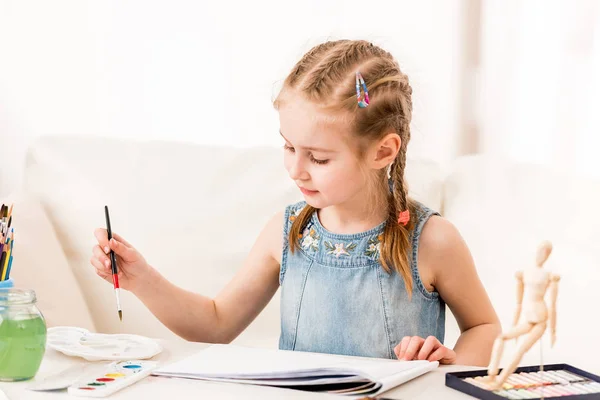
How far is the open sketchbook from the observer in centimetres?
84

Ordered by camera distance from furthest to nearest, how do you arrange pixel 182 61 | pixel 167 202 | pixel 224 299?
pixel 182 61
pixel 167 202
pixel 224 299

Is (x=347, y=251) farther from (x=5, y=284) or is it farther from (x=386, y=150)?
(x=5, y=284)

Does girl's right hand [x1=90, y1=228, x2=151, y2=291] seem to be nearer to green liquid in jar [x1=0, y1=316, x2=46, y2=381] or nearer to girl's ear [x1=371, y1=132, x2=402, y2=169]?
green liquid in jar [x1=0, y1=316, x2=46, y2=381]

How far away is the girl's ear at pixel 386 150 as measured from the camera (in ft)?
3.94

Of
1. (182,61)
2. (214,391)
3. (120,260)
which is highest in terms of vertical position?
(182,61)

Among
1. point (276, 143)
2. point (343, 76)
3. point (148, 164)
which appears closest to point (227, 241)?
point (148, 164)

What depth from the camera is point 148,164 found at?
179cm

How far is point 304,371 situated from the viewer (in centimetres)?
86

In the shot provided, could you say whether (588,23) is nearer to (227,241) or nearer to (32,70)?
(227,241)

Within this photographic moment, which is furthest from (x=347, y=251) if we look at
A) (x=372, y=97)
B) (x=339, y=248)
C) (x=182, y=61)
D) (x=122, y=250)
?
(x=182, y=61)

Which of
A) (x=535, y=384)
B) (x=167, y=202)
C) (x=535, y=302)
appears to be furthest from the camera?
(x=167, y=202)

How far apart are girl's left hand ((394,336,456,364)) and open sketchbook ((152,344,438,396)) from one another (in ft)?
0.20

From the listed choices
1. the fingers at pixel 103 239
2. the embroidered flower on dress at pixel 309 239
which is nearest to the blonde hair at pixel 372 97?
the embroidered flower on dress at pixel 309 239

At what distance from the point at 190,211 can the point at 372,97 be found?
702 millimetres
